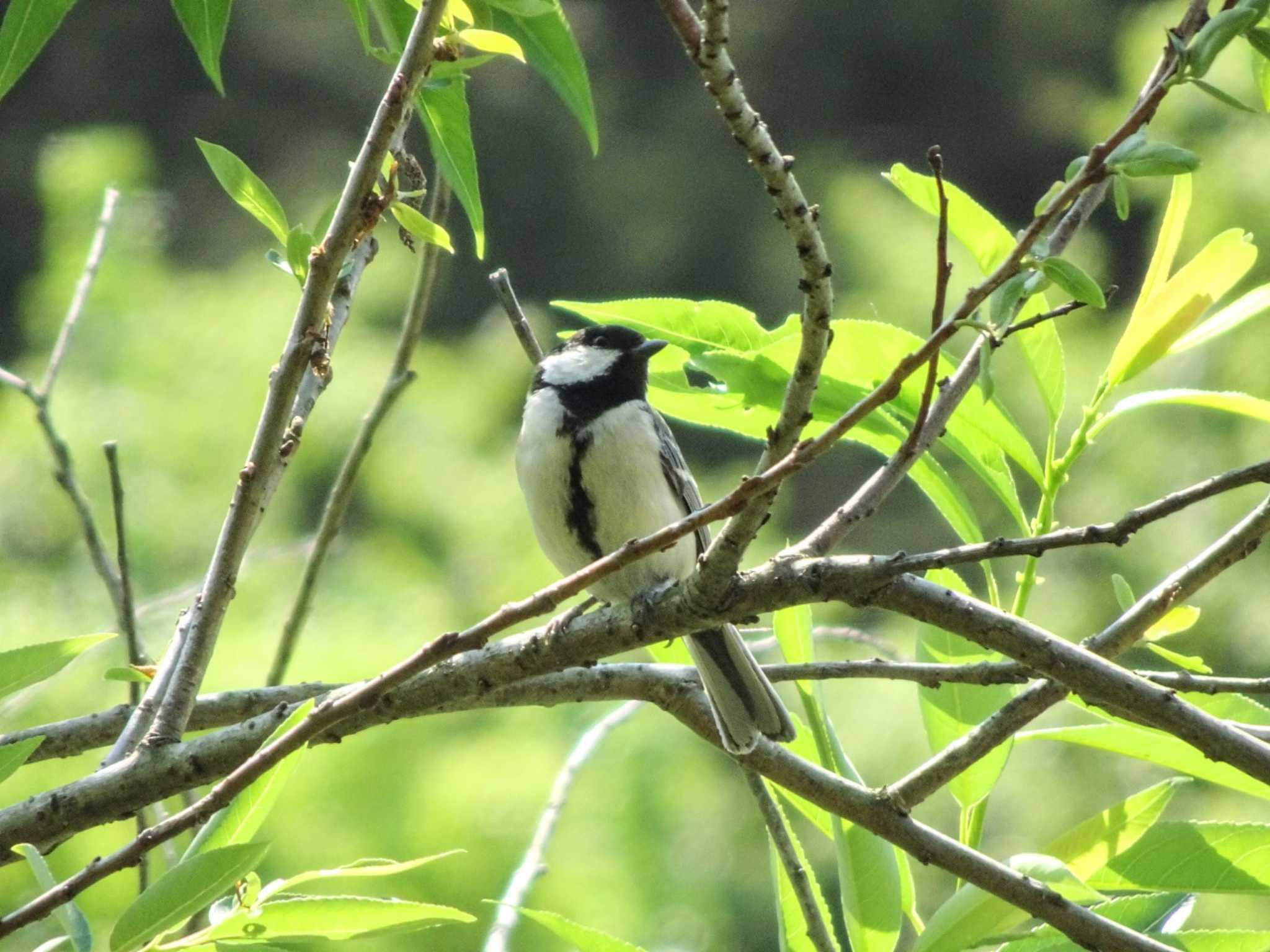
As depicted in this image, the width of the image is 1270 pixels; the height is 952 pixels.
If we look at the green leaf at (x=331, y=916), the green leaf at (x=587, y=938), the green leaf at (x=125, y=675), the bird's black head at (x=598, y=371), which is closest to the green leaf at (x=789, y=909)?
the green leaf at (x=587, y=938)

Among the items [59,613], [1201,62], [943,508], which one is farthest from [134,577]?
[1201,62]

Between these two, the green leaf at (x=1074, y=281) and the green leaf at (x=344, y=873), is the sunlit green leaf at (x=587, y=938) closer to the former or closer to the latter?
the green leaf at (x=344, y=873)

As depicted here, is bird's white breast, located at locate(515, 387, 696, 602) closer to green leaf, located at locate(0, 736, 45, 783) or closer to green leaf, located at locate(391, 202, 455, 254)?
green leaf, located at locate(391, 202, 455, 254)

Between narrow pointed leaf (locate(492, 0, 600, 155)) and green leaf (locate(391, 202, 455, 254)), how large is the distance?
161mm

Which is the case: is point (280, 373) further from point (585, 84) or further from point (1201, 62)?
point (1201, 62)

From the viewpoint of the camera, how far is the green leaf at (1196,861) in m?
1.47

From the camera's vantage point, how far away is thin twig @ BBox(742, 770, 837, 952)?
152cm

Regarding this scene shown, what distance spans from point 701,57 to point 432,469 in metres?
5.79

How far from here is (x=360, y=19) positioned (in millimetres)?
1359

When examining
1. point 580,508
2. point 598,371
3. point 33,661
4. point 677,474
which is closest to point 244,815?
point 33,661

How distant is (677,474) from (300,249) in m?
1.47

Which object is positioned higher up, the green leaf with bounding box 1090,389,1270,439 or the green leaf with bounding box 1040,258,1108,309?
the green leaf with bounding box 1090,389,1270,439

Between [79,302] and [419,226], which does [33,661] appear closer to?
[419,226]

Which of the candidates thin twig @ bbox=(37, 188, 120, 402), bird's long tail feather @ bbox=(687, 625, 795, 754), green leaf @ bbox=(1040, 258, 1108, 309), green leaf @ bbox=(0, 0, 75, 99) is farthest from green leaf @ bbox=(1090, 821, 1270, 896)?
thin twig @ bbox=(37, 188, 120, 402)
